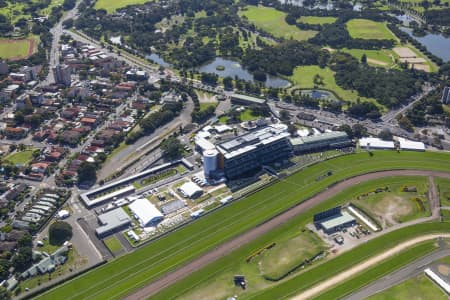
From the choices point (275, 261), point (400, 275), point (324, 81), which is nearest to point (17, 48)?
point (324, 81)

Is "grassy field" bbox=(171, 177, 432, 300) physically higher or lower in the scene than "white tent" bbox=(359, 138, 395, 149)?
lower

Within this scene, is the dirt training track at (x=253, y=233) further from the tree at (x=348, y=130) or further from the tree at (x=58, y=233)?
the tree at (x=58, y=233)

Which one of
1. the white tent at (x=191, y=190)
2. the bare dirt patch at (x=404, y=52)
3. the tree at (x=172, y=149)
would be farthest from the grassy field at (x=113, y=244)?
the bare dirt patch at (x=404, y=52)

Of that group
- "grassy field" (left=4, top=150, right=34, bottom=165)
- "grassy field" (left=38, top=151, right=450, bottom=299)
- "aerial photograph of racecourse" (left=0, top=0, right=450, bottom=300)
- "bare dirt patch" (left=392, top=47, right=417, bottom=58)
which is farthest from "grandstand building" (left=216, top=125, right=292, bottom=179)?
"bare dirt patch" (left=392, top=47, right=417, bottom=58)

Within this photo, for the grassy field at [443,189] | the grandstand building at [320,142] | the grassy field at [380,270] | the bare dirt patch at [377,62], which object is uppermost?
the bare dirt patch at [377,62]

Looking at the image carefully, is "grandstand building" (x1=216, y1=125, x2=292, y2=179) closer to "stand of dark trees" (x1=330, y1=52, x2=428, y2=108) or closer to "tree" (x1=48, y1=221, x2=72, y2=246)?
"tree" (x1=48, y1=221, x2=72, y2=246)

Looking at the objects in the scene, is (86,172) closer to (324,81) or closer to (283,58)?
(324,81)
